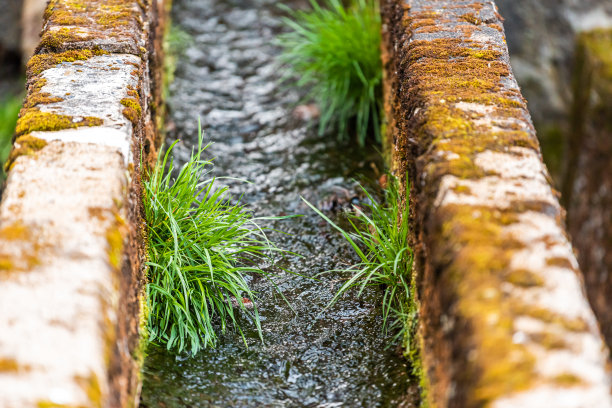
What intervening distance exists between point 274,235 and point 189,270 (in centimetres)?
66

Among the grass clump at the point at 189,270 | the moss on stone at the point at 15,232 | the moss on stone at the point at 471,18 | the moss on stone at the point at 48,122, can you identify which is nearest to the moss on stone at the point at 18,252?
the moss on stone at the point at 15,232

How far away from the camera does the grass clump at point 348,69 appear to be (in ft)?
11.6

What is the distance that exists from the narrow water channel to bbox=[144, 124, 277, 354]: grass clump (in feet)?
0.25

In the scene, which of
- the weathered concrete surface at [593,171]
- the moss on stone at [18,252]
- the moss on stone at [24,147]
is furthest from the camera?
the weathered concrete surface at [593,171]

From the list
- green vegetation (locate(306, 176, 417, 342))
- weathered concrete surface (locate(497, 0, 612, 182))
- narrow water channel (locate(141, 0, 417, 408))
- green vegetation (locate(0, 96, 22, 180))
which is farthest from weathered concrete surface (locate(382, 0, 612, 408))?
green vegetation (locate(0, 96, 22, 180))

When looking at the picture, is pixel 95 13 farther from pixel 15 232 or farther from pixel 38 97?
pixel 15 232

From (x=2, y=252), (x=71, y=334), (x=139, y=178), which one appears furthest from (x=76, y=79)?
(x=71, y=334)

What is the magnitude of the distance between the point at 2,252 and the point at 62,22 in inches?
54.6

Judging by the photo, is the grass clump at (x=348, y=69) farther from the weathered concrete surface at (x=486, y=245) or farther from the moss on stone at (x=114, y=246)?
the moss on stone at (x=114, y=246)

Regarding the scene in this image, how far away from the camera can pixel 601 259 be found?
13.8 ft

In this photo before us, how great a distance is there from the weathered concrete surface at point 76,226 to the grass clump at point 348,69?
124cm

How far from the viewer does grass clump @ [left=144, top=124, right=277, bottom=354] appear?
2.21 metres

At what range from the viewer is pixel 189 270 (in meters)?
2.30

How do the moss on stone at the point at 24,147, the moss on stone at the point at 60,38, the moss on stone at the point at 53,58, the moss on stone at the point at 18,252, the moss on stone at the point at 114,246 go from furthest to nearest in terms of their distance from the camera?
the moss on stone at the point at 60,38 → the moss on stone at the point at 53,58 → the moss on stone at the point at 24,147 → the moss on stone at the point at 114,246 → the moss on stone at the point at 18,252
